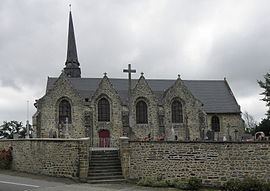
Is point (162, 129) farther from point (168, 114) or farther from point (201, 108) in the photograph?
point (201, 108)

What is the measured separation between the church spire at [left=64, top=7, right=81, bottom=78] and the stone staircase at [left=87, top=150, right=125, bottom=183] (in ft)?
83.2

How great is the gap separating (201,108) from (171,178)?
17.6 m

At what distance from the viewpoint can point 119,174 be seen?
14945mm

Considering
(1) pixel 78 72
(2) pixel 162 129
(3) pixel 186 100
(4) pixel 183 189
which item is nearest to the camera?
(4) pixel 183 189

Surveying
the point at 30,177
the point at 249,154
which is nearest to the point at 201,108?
the point at 249,154

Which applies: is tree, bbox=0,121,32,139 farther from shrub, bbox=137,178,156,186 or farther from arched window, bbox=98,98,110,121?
shrub, bbox=137,178,156,186

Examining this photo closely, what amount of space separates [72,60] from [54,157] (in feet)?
89.3

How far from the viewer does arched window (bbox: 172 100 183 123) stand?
30.5 meters

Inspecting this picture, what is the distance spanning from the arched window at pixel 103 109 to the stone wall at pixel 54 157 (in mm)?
12131

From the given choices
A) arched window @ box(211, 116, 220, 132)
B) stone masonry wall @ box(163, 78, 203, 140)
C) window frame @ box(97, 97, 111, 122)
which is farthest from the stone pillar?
arched window @ box(211, 116, 220, 132)

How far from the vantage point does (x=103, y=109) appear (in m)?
29.1

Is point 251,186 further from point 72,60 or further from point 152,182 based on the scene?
point 72,60

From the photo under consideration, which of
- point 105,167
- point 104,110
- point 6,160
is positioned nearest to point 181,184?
point 105,167

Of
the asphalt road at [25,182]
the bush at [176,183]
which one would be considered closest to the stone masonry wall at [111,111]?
the asphalt road at [25,182]
